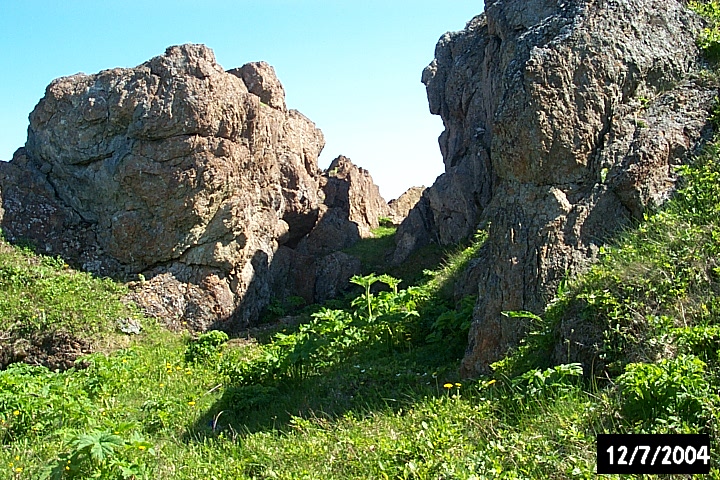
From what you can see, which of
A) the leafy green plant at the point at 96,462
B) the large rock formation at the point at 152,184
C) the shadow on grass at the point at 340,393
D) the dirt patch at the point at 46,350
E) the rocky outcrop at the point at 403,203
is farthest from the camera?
the rocky outcrop at the point at 403,203

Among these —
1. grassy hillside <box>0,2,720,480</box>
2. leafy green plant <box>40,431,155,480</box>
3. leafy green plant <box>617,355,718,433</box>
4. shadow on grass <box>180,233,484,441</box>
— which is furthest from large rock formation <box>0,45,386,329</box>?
leafy green plant <box>617,355,718,433</box>

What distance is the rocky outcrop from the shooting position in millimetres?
22344

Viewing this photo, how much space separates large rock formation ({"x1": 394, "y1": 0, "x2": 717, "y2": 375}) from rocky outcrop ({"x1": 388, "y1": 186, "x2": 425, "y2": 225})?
14762 millimetres

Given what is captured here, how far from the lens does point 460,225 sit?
579 inches

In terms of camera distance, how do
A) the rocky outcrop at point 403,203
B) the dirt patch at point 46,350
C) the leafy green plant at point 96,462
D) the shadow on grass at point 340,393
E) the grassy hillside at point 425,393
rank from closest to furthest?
1. the grassy hillside at point 425,393
2. the leafy green plant at point 96,462
3. the shadow on grass at point 340,393
4. the dirt patch at point 46,350
5. the rocky outcrop at point 403,203

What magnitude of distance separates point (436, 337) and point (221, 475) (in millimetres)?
3306

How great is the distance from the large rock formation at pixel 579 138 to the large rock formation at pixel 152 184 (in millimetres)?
7486

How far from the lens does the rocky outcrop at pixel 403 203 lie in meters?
22.3

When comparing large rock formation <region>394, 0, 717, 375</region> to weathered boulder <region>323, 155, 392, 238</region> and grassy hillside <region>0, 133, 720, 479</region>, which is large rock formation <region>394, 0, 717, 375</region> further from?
weathered boulder <region>323, 155, 392, 238</region>

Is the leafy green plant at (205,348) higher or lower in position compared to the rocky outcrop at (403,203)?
lower

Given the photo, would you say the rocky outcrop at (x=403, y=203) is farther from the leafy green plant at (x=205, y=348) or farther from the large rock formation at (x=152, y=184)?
the leafy green plant at (x=205, y=348)

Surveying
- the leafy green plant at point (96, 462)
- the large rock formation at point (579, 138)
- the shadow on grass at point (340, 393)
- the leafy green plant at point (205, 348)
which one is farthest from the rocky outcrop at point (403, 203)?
the leafy green plant at point (96, 462)

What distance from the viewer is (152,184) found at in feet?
40.9

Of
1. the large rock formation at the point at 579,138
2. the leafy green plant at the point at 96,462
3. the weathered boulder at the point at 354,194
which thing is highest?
the weathered boulder at the point at 354,194
